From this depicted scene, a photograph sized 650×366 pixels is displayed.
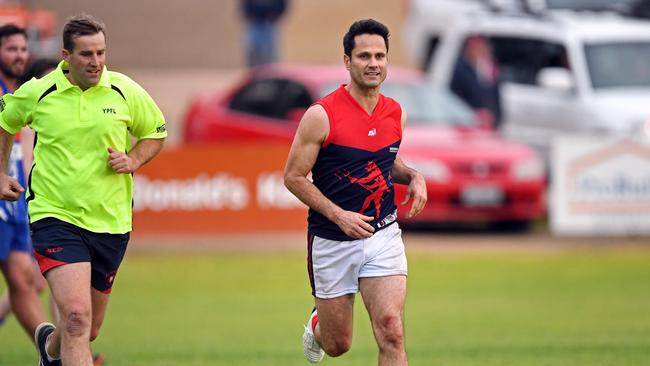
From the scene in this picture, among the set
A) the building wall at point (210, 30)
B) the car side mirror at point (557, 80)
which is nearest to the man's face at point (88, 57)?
the car side mirror at point (557, 80)

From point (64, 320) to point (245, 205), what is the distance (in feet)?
35.4

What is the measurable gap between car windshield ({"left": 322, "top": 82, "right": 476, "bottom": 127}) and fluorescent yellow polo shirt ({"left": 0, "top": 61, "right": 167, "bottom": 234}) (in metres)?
11.6

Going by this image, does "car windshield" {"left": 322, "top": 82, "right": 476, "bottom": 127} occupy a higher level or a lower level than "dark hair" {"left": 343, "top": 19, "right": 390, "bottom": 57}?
lower

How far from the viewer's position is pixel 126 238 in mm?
8836

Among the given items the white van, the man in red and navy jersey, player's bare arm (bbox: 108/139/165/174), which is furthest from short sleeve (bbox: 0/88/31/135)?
the white van

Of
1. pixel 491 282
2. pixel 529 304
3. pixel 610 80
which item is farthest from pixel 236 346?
pixel 610 80

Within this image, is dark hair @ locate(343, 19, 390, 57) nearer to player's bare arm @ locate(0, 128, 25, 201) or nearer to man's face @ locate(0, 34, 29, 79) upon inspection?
player's bare arm @ locate(0, 128, 25, 201)

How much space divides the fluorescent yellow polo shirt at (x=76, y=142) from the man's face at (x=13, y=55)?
5.73 ft

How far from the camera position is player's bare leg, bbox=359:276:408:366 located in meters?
8.45

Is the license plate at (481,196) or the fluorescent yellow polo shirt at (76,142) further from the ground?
the fluorescent yellow polo shirt at (76,142)

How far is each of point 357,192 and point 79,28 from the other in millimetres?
1810

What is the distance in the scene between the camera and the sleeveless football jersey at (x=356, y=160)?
8609 millimetres

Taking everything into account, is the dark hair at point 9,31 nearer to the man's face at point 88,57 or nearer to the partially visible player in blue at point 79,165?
the partially visible player in blue at point 79,165

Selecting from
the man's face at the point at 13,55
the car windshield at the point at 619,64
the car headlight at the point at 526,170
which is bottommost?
the car headlight at the point at 526,170
